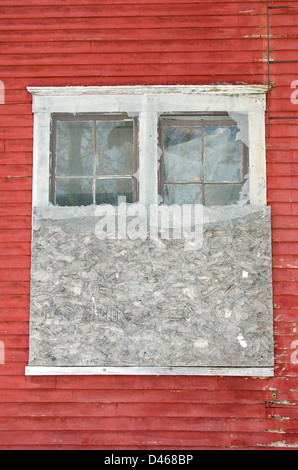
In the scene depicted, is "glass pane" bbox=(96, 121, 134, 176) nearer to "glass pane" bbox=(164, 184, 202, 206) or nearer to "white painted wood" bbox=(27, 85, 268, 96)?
"white painted wood" bbox=(27, 85, 268, 96)

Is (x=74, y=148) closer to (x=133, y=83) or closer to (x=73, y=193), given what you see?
(x=73, y=193)

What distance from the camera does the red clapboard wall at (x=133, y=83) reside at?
14.1 feet

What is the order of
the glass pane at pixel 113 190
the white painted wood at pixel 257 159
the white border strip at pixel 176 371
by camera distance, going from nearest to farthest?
1. the white border strip at pixel 176 371
2. the white painted wood at pixel 257 159
3. the glass pane at pixel 113 190

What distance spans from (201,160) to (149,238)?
35.8 inches

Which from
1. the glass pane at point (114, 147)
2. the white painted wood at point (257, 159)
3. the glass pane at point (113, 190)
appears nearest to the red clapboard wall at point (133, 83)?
the white painted wood at point (257, 159)

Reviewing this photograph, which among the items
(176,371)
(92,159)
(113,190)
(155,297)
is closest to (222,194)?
(113,190)

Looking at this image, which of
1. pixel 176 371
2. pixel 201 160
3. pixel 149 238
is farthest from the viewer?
pixel 201 160

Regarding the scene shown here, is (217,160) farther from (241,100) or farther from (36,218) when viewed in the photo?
(36,218)

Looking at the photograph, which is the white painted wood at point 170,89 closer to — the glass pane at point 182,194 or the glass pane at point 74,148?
the glass pane at point 74,148

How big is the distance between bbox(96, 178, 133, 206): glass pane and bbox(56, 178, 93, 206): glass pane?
0.09 metres

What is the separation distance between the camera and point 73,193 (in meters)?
4.59

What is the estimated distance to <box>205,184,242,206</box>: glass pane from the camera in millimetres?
4539

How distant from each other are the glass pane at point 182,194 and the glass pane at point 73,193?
2.38 ft

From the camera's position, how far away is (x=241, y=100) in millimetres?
4535
